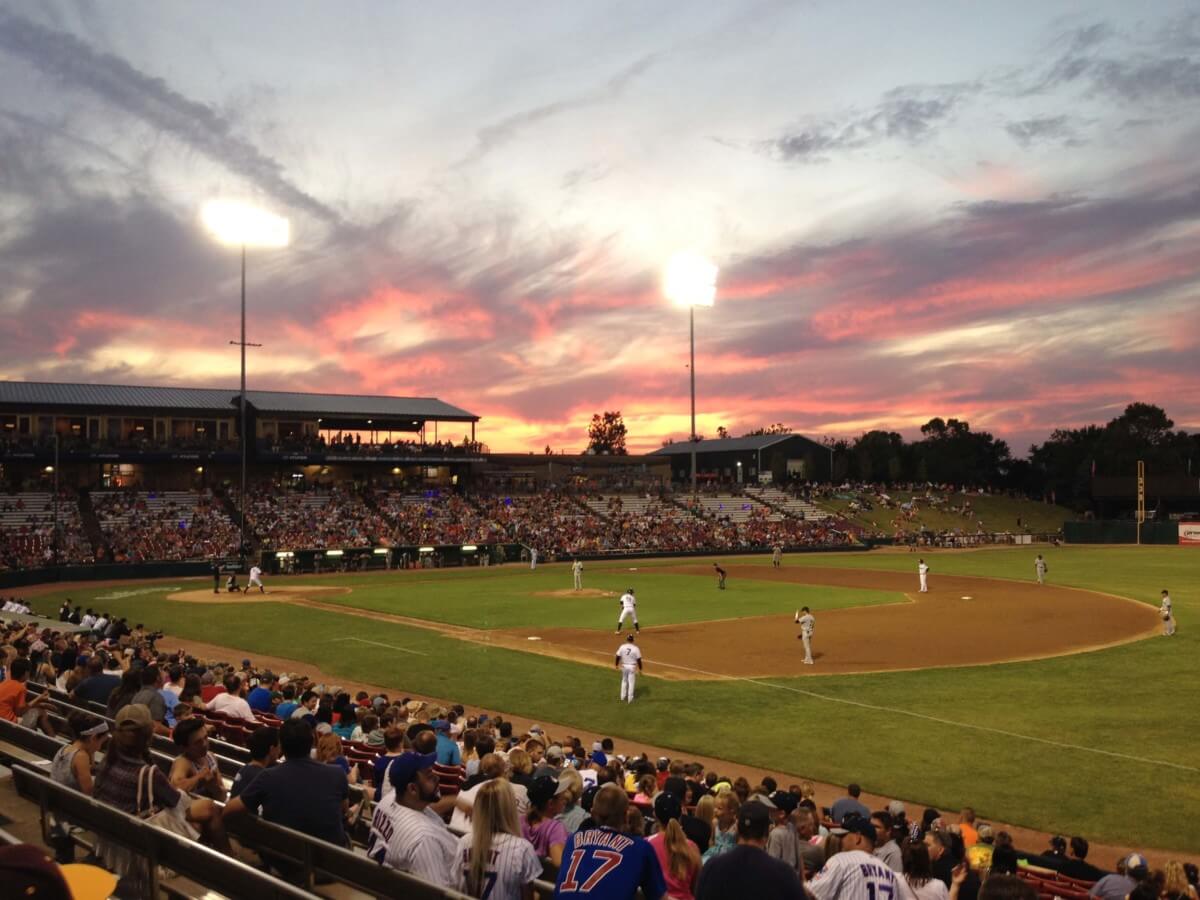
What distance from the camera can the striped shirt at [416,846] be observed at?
570 centimetres

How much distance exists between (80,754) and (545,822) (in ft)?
12.1

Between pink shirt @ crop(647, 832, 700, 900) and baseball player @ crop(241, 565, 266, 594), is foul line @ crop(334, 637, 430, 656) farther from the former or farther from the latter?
pink shirt @ crop(647, 832, 700, 900)

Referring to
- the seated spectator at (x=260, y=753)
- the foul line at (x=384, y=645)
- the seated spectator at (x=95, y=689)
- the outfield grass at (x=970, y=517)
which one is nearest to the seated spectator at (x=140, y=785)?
the seated spectator at (x=260, y=753)

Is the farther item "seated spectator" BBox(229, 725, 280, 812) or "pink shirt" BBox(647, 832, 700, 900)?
"seated spectator" BBox(229, 725, 280, 812)

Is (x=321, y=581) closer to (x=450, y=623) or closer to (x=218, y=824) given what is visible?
(x=450, y=623)

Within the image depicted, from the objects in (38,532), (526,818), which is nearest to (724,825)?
(526,818)

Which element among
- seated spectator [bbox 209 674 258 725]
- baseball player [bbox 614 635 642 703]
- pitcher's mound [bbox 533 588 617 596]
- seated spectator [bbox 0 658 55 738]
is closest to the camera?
seated spectator [bbox 0 658 55 738]

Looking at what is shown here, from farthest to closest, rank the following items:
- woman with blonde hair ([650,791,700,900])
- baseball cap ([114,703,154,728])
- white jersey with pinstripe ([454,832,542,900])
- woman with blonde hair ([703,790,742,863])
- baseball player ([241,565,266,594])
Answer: baseball player ([241,565,266,594]) → woman with blonde hair ([703,790,742,863]) → baseball cap ([114,703,154,728]) → woman with blonde hair ([650,791,700,900]) → white jersey with pinstripe ([454,832,542,900])

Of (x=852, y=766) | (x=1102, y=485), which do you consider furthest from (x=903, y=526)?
(x=852, y=766)

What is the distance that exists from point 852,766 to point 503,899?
39.6ft

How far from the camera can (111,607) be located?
38375 mm

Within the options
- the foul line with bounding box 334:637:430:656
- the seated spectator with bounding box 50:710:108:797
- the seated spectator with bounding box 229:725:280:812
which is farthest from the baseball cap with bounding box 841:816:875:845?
the foul line with bounding box 334:637:430:656

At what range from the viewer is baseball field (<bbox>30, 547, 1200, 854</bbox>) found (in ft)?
50.5

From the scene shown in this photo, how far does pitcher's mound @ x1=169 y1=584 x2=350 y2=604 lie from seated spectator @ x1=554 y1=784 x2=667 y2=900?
3973cm
